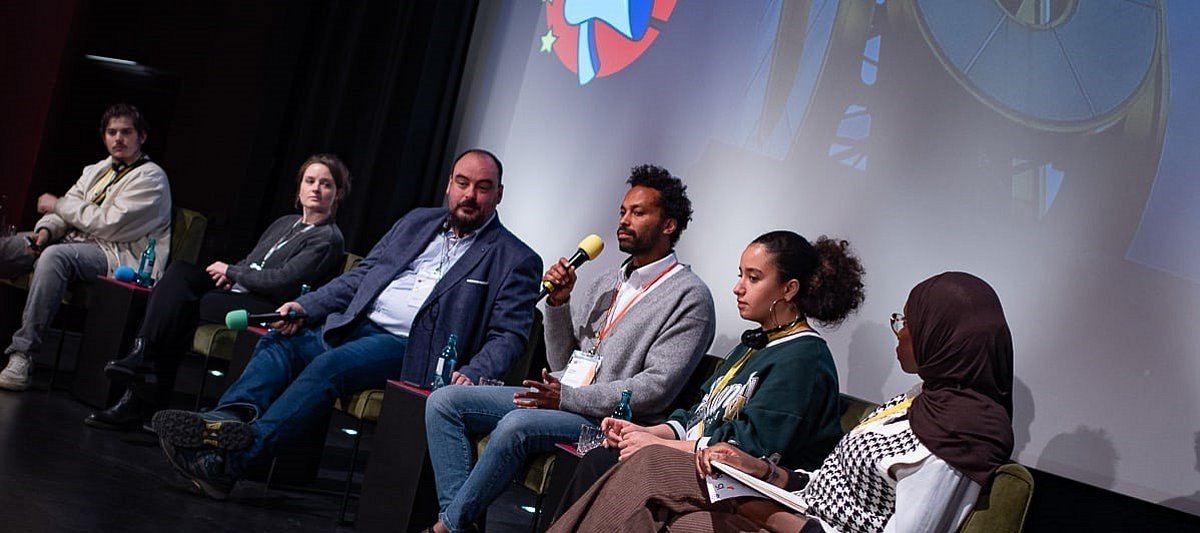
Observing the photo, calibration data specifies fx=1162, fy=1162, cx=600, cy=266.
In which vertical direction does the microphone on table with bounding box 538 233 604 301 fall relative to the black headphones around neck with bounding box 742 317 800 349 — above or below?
above

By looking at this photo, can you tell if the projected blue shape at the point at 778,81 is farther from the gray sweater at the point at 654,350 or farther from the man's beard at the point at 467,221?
the man's beard at the point at 467,221

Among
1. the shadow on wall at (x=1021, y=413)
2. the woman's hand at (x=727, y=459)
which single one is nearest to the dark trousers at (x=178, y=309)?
the woman's hand at (x=727, y=459)

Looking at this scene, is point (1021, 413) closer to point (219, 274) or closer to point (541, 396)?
point (541, 396)

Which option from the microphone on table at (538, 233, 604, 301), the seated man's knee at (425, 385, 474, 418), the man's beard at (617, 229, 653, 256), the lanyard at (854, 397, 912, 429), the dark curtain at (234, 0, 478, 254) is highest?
the dark curtain at (234, 0, 478, 254)

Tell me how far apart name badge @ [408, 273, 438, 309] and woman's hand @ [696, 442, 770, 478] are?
1836 millimetres

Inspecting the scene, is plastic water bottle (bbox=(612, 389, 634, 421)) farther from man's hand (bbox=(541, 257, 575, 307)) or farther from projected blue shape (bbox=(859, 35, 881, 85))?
projected blue shape (bbox=(859, 35, 881, 85))

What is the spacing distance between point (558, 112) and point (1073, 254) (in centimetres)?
280

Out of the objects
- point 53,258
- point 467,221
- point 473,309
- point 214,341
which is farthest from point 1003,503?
point 53,258

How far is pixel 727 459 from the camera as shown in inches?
95.6

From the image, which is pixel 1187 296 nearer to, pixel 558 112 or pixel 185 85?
pixel 558 112

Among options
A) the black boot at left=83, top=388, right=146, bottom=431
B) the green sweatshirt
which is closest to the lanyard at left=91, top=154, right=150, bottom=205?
the black boot at left=83, top=388, right=146, bottom=431

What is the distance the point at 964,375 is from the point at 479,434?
160cm

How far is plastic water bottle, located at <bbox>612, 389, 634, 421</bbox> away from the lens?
3246 millimetres

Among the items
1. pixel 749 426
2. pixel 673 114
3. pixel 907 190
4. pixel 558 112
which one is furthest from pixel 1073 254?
pixel 558 112
